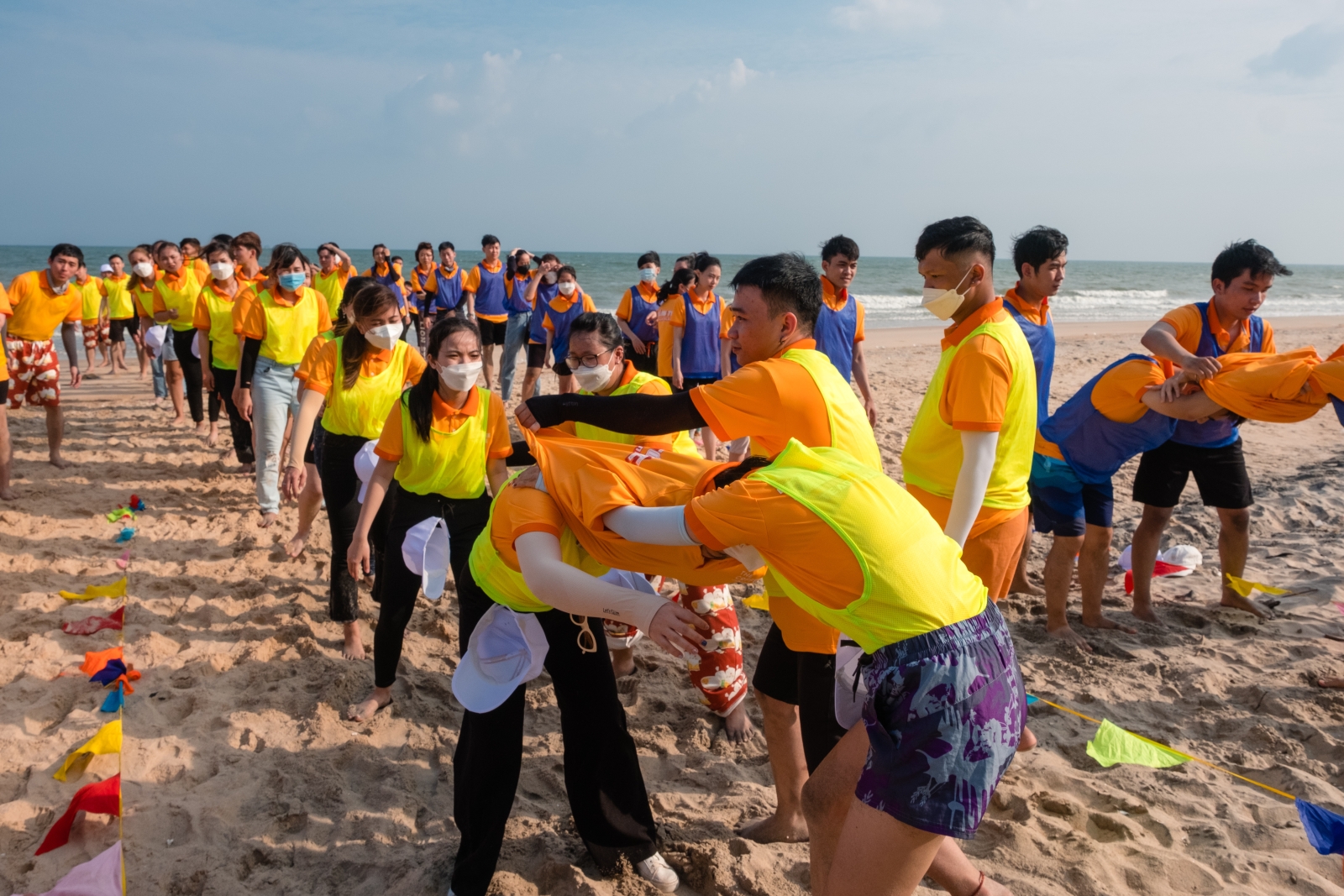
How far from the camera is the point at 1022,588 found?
5410 mm

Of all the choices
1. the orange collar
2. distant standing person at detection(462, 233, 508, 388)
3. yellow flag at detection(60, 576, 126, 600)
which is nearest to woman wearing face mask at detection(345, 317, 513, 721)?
the orange collar

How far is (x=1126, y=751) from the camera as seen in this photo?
143 inches

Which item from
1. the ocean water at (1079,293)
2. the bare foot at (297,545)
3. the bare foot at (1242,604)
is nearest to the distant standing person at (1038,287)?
the bare foot at (1242,604)

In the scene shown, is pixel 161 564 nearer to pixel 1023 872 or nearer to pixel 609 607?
pixel 609 607

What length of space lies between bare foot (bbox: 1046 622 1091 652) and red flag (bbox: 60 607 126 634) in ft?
16.4

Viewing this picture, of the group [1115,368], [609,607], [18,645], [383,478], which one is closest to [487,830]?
[609,607]

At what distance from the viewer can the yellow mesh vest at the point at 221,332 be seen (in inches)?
280

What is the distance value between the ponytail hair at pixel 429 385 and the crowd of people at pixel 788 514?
0.7 inches

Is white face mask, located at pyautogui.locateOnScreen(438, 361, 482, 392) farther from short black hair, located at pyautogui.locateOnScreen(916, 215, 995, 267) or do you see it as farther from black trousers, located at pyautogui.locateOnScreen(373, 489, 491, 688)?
short black hair, located at pyautogui.locateOnScreen(916, 215, 995, 267)

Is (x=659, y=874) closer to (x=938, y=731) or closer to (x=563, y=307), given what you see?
(x=938, y=731)

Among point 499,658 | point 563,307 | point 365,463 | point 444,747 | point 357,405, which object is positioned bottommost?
point 444,747

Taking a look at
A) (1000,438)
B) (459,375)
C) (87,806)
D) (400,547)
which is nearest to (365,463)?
(400,547)

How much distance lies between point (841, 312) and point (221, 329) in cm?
496

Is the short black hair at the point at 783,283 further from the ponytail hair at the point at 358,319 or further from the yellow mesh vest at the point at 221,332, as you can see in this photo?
the yellow mesh vest at the point at 221,332
